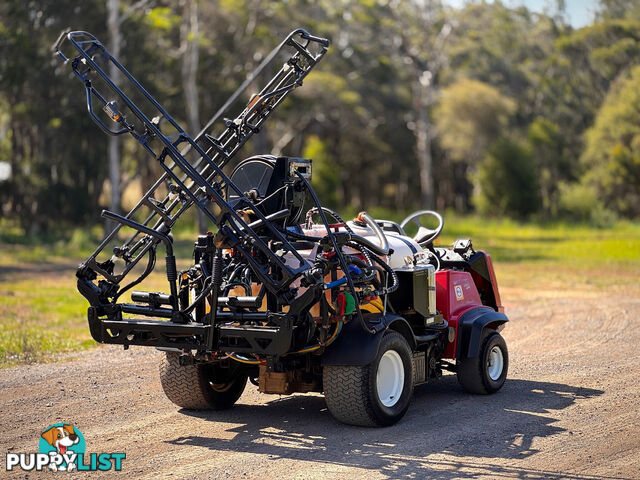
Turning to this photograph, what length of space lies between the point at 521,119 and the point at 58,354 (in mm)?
56255

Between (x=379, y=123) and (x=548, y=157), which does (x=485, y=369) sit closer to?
(x=548, y=157)

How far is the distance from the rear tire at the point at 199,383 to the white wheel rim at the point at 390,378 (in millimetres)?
1568

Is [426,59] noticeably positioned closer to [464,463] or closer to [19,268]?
[19,268]

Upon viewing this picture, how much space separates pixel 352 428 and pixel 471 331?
1980 mm

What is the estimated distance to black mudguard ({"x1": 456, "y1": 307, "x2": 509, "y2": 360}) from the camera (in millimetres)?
9711

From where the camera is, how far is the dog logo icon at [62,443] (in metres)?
7.51

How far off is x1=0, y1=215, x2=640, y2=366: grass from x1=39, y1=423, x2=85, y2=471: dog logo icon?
3881mm

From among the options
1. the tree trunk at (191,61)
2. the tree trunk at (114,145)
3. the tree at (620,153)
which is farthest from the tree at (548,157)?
the tree trunk at (114,145)

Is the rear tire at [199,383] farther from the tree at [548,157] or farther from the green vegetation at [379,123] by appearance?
the tree at [548,157]

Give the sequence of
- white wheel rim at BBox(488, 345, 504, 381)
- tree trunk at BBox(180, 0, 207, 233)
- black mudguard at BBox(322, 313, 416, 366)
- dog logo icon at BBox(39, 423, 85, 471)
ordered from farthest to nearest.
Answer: tree trunk at BBox(180, 0, 207, 233) < white wheel rim at BBox(488, 345, 504, 381) < black mudguard at BBox(322, 313, 416, 366) < dog logo icon at BBox(39, 423, 85, 471)

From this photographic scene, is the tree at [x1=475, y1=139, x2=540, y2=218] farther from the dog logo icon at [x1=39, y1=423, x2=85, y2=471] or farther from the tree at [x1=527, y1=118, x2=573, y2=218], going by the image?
the dog logo icon at [x1=39, y1=423, x2=85, y2=471]

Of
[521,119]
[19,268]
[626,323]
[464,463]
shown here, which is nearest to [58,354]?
[464,463]

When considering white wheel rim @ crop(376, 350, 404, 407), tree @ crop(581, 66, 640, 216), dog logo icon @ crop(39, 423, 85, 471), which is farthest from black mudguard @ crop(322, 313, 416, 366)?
tree @ crop(581, 66, 640, 216)

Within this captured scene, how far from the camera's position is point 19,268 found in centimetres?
2747
